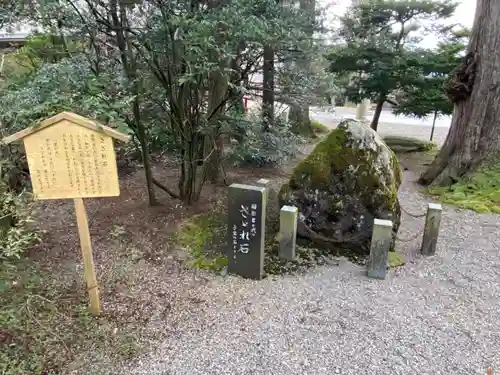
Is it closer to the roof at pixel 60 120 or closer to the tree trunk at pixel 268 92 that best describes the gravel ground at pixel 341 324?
the roof at pixel 60 120

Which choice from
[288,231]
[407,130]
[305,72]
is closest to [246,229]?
[288,231]

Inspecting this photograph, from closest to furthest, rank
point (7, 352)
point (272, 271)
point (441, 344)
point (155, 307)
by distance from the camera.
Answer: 1. point (7, 352)
2. point (441, 344)
3. point (155, 307)
4. point (272, 271)

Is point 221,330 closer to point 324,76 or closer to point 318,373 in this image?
point 318,373

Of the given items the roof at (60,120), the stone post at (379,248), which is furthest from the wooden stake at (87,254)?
the stone post at (379,248)

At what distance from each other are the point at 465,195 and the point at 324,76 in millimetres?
2869

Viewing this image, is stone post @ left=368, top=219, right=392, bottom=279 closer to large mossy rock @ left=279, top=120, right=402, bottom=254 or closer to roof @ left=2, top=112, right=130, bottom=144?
large mossy rock @ left=279, top=120, right=402, bottom=254

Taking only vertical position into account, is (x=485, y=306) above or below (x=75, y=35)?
below

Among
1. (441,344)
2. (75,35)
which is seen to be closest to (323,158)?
(441,344)

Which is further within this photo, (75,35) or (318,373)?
(75,35)

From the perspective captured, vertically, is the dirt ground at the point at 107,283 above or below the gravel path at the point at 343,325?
above

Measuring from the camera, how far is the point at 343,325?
2592mm

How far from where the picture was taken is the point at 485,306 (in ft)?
9.46

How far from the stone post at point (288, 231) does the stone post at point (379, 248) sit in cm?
72

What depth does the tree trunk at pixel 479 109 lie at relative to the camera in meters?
5.48
